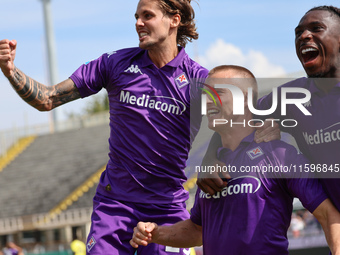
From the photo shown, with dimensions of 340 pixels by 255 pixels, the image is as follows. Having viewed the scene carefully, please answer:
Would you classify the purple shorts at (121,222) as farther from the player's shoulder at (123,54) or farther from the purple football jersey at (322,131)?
the purple football jersey at (322,131)

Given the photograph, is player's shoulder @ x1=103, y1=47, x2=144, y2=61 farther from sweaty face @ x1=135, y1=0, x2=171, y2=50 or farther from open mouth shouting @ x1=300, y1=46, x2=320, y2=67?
open mouth shouting @ x1=300, y1=46, x2=320, y2=67

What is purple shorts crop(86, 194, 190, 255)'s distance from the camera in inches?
191

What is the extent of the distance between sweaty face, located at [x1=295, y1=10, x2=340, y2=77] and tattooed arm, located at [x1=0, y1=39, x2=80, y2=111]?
1883mm

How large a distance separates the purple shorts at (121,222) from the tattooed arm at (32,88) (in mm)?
834

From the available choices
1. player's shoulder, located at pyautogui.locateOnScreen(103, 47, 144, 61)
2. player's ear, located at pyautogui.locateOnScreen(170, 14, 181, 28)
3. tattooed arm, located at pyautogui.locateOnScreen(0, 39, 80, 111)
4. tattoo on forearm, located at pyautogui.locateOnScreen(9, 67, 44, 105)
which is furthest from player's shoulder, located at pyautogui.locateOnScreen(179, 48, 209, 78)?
tattoo on forearm, located at pyautogui.locateOnScreen(9, 67, 44, 105)

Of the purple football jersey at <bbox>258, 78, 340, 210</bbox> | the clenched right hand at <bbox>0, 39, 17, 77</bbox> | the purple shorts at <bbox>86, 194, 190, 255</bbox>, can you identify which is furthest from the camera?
the purple shorts at <bbox>86, 194, 190, 255</bbox>

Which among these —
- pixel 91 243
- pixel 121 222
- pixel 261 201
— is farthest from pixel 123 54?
pixel 261 201

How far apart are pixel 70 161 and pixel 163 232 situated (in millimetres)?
31660

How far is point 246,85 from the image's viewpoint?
399cm

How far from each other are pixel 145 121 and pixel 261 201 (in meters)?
1.49

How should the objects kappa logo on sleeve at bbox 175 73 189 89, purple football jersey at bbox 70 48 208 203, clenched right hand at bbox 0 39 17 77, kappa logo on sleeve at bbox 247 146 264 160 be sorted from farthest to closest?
kappa logo on sleeve at bbox 175 73 189 89 < purple football jersey at bbox 70 48 208 203 < clenched right hand at bbox 0 39 17 77 < kappa logo on sleeve at bbox 247 146 264 160

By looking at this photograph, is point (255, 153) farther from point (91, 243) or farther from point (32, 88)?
point (32, 88)

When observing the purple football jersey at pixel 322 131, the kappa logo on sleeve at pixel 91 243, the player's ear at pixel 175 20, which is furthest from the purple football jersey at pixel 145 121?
the purple football jersey at pixel 322 131

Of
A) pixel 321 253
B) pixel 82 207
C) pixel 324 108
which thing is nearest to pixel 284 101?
pixel 324 108
